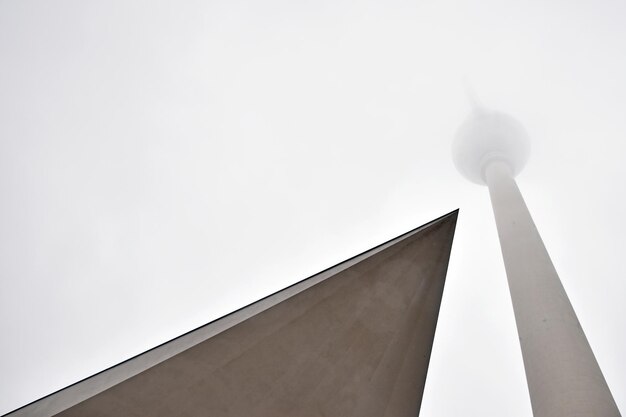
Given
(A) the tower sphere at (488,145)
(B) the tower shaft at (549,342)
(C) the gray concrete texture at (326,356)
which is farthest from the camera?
(A) the tower sphere at (488,145)

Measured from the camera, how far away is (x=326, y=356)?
782cm

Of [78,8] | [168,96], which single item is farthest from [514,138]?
[78,8]

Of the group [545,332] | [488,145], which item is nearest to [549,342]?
[545,332]

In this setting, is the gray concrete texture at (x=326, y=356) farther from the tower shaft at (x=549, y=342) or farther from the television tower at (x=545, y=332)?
the tower shaft at (x=549, y=342)

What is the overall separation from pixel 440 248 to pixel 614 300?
10383 mm

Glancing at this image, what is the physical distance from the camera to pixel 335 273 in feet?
25.5

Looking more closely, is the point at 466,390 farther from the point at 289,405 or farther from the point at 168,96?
the point at 168,96

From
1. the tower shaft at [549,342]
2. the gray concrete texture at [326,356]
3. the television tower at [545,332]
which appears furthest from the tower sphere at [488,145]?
the tower shaft at [549,342]

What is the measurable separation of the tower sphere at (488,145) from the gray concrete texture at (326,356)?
559cm

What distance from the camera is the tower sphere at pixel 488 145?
1354cm

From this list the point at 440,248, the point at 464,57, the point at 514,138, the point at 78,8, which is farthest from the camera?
the point at 464,57

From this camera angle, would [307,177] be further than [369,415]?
Yes

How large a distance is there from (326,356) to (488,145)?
361 inches

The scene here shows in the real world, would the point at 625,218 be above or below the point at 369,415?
above
